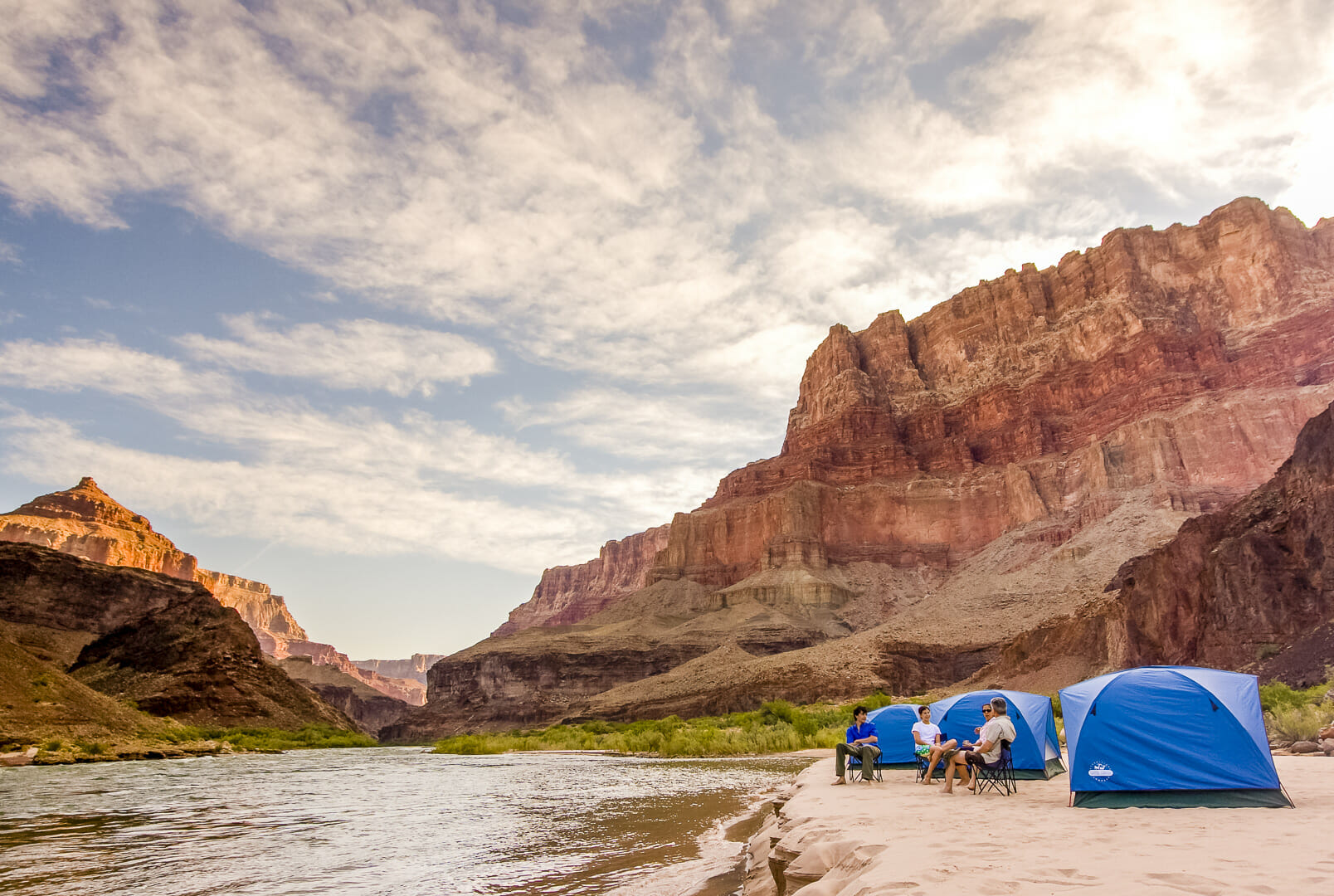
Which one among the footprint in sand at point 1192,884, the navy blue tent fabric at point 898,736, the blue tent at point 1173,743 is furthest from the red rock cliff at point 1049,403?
the footprint in sand at point 1192,884

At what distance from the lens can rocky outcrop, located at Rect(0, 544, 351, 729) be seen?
5784 centimetres

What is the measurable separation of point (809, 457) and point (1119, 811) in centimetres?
12072

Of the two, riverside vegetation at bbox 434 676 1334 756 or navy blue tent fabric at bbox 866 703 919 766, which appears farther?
A: riverside vegetation at bbox 434 676 1334 756

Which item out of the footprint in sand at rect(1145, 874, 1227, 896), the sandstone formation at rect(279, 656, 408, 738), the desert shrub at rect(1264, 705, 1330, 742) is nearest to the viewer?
the footprint in sand at rect(1145, 874, 1227, 896)

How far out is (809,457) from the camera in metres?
128

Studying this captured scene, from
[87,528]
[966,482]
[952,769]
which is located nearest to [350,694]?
[87,528]

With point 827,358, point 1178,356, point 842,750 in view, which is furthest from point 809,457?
point 842,750

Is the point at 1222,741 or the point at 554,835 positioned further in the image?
the point at 554,835

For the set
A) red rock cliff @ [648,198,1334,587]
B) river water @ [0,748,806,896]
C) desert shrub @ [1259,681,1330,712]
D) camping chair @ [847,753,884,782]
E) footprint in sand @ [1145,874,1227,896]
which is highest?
red rock cliff @ [648,198,1334,587]

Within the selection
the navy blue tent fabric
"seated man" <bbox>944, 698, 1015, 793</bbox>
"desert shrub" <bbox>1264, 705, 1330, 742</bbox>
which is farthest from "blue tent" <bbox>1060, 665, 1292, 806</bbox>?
"desert shrub" <bbox>1264, 705, 1330, 742</bbox>

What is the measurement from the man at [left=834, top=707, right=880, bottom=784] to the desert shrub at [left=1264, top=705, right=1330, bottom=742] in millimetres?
10273

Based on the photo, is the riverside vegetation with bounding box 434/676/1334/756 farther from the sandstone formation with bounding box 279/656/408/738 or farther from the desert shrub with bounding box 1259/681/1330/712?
the sandstone formation with bounding box 279/656/408/738

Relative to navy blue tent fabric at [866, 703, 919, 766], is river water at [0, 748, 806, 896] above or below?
below

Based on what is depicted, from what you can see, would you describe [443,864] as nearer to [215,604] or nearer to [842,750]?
[842,750]
